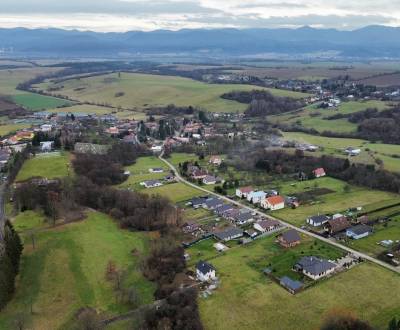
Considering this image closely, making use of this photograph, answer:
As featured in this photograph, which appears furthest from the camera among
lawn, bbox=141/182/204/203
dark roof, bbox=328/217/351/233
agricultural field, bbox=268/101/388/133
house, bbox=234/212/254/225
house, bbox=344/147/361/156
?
agricultural field, bbox=268/101/388/133

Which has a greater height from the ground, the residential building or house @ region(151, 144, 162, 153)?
the residential building

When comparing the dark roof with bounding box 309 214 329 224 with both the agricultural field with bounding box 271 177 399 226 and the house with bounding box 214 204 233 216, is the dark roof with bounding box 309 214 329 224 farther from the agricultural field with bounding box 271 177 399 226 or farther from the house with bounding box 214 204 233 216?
the house with bounding box 214 204 233 216

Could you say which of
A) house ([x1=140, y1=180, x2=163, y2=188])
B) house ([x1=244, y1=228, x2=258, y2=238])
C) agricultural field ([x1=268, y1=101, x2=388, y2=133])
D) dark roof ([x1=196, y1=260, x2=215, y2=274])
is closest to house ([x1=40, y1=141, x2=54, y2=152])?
house ([x1=140, y1=180, x2=163, y2=188])

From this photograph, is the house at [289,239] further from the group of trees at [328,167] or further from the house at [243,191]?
the group of trees at [328,167]

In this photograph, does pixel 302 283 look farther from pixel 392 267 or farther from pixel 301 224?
pixel 301 224

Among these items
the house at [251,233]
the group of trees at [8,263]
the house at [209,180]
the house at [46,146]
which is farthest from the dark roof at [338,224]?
the house at [46,146]

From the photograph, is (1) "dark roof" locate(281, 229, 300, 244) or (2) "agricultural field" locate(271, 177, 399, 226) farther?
(2) "agricultural field" locate(271, 177, 399, 226)

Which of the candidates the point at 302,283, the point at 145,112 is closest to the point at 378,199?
the point at 302,283

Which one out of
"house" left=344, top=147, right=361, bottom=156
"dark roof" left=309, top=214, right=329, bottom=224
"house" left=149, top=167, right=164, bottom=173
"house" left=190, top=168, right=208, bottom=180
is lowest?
"house" left=149, top=167, right=164, bottom=173
